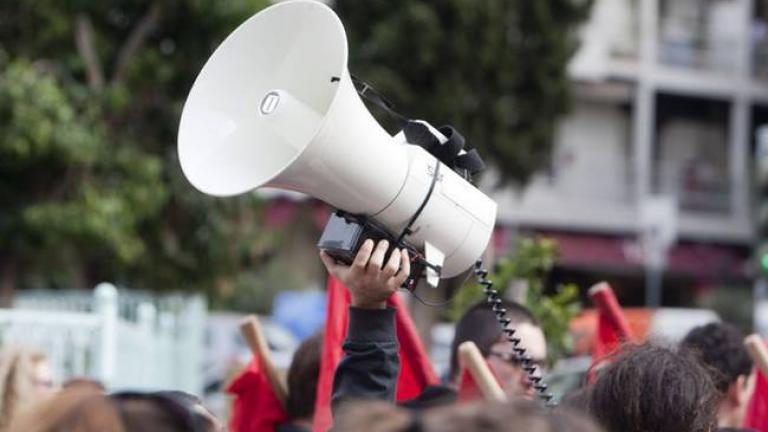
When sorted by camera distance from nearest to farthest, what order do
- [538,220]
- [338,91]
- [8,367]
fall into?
[338,91] < [8,367] < [538,220]

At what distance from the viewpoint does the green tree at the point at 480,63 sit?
15344 mm

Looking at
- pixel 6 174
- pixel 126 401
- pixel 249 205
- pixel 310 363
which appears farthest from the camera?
pixel 249 205

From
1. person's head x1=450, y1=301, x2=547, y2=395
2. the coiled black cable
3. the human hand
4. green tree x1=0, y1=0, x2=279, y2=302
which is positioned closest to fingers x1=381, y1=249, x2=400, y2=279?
the human hand

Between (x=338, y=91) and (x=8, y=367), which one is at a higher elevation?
(x=338, y=91)

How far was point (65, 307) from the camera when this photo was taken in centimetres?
897

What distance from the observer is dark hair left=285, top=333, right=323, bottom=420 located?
400 cm

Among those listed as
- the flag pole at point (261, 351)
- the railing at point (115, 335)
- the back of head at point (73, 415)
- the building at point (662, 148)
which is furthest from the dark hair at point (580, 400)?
the building at point (662, 148)

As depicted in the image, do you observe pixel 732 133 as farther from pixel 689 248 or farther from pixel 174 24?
pixel 174 24

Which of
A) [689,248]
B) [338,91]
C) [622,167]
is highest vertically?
[338,91]

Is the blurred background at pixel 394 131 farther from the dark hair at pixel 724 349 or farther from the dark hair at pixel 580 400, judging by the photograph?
the dark hair at pixel 724 349

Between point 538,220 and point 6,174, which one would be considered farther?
point 538,220

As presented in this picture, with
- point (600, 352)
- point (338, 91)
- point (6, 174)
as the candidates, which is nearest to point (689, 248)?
point (6, 174)

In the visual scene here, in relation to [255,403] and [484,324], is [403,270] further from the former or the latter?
[255,403]

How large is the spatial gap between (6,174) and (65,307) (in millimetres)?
1248
